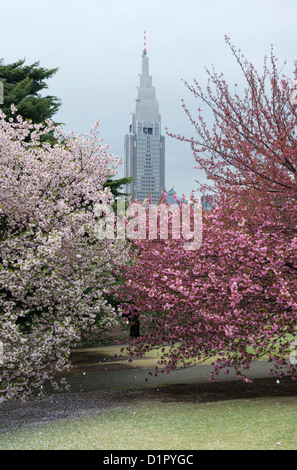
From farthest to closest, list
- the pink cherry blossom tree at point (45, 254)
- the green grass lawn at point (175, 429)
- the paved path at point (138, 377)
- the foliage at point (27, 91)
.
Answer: the foliage at point (27, 91) → the paved path at point (138, 377) → the pink cherry blossom tree at point (45, 254) → the green grass lawn at point (175, 429)

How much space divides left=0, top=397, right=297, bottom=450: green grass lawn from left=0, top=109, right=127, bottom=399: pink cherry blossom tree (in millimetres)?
1749

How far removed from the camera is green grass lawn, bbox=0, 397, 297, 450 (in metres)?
8.68

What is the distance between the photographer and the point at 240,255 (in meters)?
11.1

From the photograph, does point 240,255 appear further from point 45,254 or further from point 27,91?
point 27,91

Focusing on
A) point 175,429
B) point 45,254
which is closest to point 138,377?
point 45,254

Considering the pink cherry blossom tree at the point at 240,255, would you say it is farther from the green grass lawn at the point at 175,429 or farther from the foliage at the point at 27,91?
the foliage at the point at 27,91

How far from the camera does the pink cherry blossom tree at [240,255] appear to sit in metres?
10.9

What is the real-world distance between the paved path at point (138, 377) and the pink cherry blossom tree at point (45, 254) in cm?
452

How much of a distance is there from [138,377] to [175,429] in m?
9.39

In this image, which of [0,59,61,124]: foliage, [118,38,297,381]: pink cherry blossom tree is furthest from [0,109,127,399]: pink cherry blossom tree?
[0,59,61,124]: foliage

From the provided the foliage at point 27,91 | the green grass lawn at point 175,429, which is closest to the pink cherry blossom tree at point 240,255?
the green grass lawn at point 175,429

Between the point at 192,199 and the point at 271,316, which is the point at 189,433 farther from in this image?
the point at 192,199

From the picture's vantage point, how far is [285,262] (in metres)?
11.3

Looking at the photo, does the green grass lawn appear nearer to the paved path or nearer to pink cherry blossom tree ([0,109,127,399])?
pink cherry blossom tree ([0,109,127,399])
